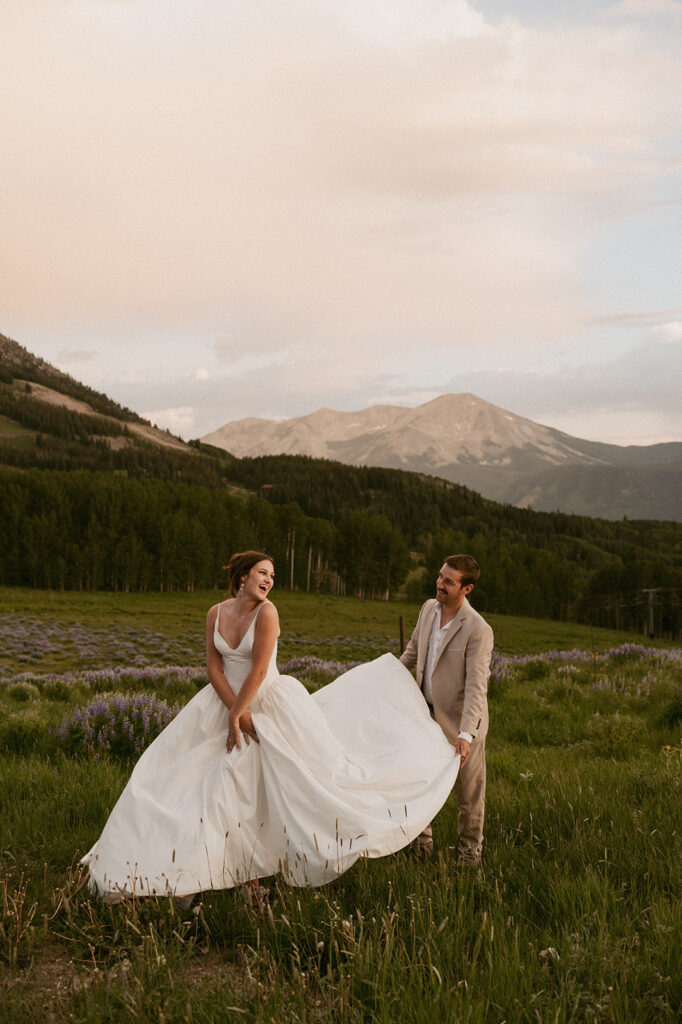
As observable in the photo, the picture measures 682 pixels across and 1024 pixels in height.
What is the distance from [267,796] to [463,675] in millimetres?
1784

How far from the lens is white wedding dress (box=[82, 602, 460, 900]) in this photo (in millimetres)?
4344

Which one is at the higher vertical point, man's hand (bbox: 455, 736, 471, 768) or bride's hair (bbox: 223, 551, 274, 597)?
bride's hair (bbox: 223, 551, 274, 597)

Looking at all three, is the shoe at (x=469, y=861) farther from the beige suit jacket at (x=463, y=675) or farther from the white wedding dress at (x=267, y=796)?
the beige suit jacket at (x=463, y=675)

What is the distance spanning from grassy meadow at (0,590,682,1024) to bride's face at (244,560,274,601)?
201 centimetres

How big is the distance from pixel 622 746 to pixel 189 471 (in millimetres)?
197322

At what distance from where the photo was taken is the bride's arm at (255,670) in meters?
4.90

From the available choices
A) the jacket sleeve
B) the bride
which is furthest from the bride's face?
the jacket sleeve

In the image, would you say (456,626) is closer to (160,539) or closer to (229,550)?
(160,539)

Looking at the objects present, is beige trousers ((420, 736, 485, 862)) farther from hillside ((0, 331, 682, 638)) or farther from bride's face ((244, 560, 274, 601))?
hillside ((0, 331, 682, 638))

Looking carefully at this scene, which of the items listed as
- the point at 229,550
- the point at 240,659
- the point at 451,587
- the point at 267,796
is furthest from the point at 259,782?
the point at 229,550

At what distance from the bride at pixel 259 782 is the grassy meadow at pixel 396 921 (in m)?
0.21

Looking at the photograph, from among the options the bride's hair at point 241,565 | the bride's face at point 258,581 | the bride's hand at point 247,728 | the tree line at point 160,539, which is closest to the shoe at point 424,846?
the bride's hand at point 247,728

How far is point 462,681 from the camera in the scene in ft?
17.7

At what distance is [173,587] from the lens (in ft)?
325
